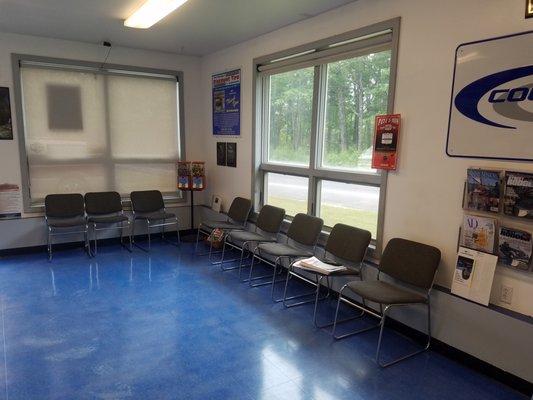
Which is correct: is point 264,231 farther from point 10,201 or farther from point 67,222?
point 10,201

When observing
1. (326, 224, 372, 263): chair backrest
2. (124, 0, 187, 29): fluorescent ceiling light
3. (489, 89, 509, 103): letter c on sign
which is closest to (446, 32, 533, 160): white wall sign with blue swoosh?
(489, 89, 509, 103): letter c on sign

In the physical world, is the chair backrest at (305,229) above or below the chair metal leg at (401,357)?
above

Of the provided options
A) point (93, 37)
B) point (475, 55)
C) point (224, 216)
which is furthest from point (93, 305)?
point (475, 55)

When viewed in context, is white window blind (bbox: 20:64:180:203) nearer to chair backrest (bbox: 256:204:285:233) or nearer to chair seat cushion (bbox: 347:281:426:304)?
chair backrest (bbox: 256:204:285:233)

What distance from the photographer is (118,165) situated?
18.0 feet

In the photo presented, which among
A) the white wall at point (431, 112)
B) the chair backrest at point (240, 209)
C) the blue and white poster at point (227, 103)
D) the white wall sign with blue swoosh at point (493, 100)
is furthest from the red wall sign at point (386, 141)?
the blue and white poster at point (227, 103)

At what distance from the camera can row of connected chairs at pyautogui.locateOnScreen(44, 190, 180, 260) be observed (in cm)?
490

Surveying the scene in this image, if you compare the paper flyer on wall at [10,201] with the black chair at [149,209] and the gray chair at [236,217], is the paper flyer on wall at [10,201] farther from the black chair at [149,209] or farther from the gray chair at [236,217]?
the gray chair at [236,217]

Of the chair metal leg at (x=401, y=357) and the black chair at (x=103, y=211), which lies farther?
the black chair at (x=103, y=211)

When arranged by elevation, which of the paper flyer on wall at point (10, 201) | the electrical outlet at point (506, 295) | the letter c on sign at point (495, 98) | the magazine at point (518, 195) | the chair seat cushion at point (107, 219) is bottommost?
the chair seat cushion at point (107, 219)

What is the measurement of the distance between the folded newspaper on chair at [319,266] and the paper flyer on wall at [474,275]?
35.5 inches

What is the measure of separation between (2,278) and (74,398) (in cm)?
258

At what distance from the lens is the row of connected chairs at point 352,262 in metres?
2.77

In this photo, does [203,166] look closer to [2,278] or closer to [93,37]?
[93,37]
